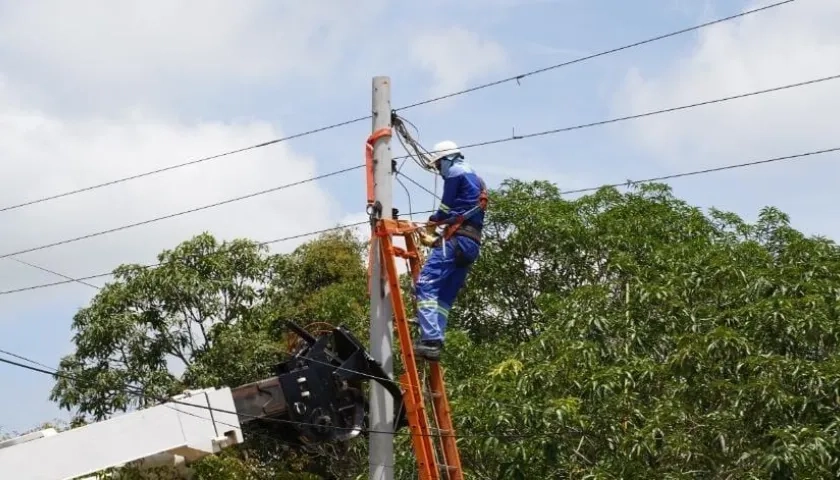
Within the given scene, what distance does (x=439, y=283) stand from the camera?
908 centimetres

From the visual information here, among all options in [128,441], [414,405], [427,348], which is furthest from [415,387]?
[128,441]

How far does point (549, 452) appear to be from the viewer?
1188 centimetres

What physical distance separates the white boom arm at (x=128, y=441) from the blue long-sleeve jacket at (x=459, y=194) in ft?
6.34

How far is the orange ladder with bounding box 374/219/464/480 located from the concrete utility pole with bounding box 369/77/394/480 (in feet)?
0.29

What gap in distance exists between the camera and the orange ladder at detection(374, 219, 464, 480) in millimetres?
8883

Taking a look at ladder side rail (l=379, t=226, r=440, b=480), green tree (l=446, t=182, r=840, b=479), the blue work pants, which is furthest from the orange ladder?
green tree (l=446, t=182, r=840, b=479)

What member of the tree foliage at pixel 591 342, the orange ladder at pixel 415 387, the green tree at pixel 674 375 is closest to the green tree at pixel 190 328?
the tree foliage at pixel 591 342

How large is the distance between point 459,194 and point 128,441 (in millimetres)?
2727

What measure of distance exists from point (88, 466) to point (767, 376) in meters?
6.16

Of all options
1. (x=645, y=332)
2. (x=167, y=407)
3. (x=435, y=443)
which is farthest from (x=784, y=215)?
(x=167, y=407)

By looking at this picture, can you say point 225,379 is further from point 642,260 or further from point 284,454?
point 642,260

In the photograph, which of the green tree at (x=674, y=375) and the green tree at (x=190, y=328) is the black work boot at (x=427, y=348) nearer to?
the green tree at (x=674, y=375)

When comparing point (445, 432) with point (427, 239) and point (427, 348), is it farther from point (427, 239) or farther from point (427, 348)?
point (427, 239)

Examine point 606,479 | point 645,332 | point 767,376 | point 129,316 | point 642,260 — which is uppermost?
point 129,316
